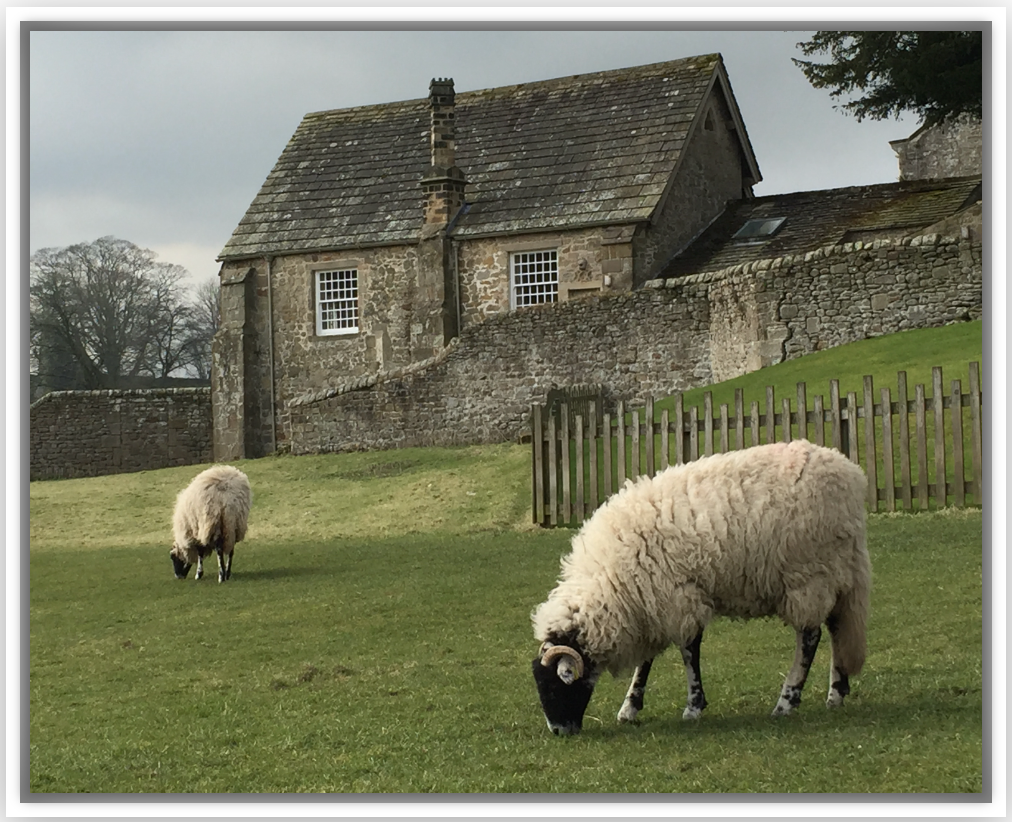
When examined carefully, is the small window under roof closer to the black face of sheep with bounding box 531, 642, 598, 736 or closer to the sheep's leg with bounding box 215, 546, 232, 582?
the sheep's leg with bounding box 215, 546, 232, 582

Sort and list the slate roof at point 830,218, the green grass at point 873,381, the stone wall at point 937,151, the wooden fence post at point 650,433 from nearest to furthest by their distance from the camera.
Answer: the green grass at point 873,381, the wooden fence post at point 650,433, the slate roof at point 830,218, the stone wall at point 937,151

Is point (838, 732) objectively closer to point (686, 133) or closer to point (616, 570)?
point (616, 570)

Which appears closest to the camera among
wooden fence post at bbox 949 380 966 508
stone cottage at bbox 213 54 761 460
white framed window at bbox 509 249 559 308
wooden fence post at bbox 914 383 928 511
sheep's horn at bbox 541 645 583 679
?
sheep's horn at bbox 541 645 583 679

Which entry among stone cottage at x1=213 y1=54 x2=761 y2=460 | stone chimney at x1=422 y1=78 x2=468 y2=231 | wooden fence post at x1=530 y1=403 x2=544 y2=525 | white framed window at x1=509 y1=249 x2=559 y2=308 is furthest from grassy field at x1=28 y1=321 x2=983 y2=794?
stone chimney at x1=422 y1=78 x2=468 y2=231

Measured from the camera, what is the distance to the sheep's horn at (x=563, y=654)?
659cm

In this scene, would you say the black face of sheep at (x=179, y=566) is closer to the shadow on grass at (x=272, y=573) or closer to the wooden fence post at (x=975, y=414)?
the shadow on grass at (x=272, y=573)

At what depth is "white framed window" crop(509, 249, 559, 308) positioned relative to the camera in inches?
1168

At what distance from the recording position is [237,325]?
1272 inches

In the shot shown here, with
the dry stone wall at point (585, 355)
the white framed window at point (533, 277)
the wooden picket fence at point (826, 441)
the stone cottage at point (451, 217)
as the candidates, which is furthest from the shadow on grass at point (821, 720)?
the white framed window at point (533, 277)

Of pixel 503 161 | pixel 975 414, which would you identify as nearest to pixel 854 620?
pixel 975 414

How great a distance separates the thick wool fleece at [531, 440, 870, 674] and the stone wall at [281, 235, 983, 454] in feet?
52.1

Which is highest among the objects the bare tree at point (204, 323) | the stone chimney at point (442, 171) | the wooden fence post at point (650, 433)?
the stone chimney at point (442, 171)

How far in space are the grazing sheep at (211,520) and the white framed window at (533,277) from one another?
15848 mm

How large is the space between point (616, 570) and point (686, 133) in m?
23.4
